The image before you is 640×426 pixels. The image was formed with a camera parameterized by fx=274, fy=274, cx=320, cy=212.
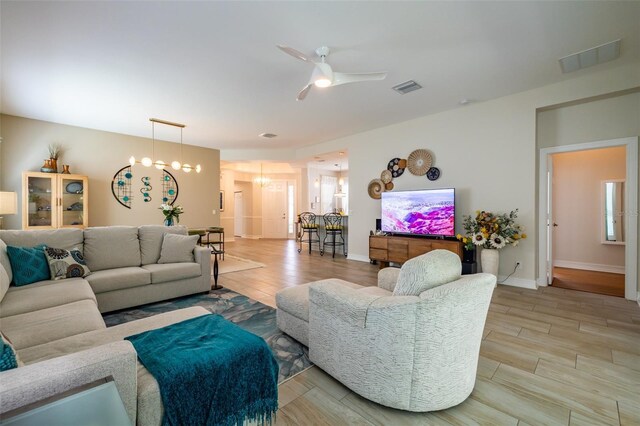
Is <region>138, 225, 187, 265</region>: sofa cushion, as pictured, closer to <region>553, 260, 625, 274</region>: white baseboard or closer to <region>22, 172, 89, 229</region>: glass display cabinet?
<region>22, 172, 89, 229</region>: glass display cabinet

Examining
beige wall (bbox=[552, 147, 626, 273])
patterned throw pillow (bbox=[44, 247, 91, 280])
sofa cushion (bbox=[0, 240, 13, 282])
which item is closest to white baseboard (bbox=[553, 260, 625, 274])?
beige wall (bbox=[552, 147, 626, 273])

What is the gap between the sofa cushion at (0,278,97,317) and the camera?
2.12 meters

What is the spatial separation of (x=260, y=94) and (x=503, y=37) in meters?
2.99

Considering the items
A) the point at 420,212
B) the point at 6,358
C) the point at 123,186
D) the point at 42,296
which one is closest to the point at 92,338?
the point at 6,358

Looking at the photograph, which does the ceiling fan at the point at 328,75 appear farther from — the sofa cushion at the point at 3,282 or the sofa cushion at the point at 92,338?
the sofa cushion at the point at 3,282

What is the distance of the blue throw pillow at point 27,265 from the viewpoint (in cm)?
265

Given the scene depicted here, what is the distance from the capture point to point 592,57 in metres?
3.05

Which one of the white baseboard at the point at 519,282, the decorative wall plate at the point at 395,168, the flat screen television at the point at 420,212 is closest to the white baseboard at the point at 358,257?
the flat screen television at the point at 420,212

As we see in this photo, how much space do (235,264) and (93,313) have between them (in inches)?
143

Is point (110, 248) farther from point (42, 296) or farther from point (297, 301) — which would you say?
point (297, 301)

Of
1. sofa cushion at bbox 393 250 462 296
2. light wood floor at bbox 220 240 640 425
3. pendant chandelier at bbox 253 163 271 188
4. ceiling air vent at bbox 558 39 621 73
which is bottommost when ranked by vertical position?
Answer: light wood floor at bbox 220 240 640 425

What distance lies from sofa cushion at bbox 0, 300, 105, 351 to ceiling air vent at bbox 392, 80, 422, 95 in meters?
4.08

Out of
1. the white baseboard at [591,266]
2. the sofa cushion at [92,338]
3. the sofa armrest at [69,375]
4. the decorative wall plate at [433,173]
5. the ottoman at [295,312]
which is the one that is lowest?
the white baseboard at [591,266]

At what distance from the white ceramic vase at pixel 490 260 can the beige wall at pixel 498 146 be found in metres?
0.31
